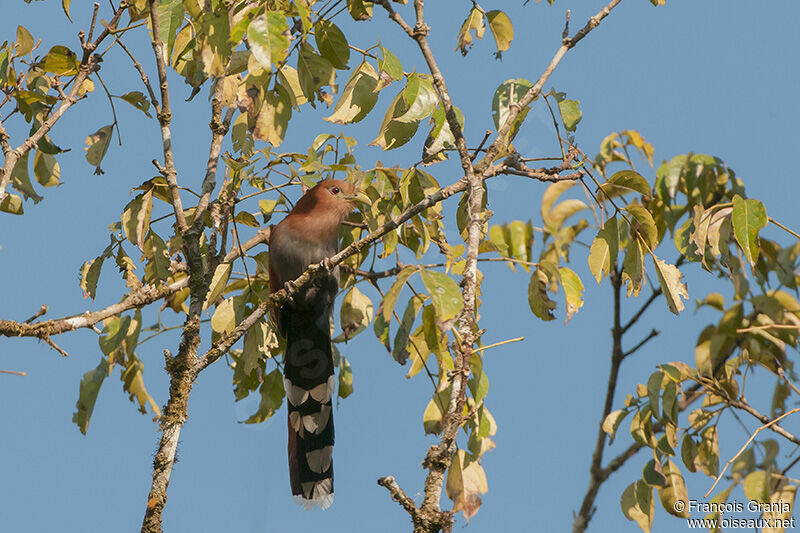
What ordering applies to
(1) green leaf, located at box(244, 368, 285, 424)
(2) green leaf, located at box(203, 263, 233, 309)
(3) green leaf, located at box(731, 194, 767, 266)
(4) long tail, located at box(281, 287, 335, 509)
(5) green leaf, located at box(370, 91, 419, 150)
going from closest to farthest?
(3) green leaf, located at box(731, 194, 767, 266), (5) green leaf, located at box(370, 91, 419, 150), (2) green leaf, located at box(203, 263, 233, 309), (1) green leaf, located at box(244, 368, 285, 424), (4) long tail, located at box(281, 287, 335, 509)

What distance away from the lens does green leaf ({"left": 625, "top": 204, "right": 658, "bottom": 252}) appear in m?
2.85

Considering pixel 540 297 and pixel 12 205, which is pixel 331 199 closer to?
pixel 12 205

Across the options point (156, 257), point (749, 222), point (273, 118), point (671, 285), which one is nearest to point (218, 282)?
point (156, 257)

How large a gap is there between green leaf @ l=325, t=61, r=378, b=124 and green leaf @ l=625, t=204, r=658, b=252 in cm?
99

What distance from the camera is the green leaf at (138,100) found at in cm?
336

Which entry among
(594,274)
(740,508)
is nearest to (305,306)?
(594,274)

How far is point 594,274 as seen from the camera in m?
2.78

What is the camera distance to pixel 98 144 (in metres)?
3.47

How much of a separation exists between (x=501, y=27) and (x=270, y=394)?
196cm

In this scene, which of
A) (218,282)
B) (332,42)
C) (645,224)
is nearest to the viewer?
(645,224)

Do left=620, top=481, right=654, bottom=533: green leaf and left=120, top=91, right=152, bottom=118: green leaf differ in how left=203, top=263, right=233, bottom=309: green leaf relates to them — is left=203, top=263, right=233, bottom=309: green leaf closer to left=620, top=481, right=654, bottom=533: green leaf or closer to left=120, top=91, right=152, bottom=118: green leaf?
left=120, top=91, right=152, bottom=118: green leaf

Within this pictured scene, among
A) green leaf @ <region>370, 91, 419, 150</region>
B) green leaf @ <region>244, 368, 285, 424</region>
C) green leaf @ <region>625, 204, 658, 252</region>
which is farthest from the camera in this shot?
green leaf @ <region>244, 368, 285, 424</region>

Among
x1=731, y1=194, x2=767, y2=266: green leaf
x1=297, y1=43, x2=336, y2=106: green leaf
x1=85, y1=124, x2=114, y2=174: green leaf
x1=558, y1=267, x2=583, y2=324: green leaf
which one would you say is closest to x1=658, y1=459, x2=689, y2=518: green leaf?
x1=558, y1=267, x2=583, y2=324: green leaf

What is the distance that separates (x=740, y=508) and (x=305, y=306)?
8.41ft
